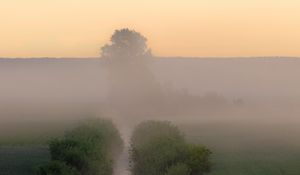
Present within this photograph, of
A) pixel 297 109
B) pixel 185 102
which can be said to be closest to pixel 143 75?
pixel 185 102

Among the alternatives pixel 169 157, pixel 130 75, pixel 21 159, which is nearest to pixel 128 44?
pixel 130 75

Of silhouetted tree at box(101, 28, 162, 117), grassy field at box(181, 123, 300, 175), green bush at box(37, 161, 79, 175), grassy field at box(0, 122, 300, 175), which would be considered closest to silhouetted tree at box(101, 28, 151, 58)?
silhouetted tree at box(101, 28, 162, 117)

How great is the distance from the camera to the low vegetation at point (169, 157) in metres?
43.1

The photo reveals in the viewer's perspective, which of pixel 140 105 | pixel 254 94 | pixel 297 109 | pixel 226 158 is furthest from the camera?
pixel 254 94

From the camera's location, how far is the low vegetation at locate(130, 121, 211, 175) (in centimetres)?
4312

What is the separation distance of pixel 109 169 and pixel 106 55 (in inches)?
3198

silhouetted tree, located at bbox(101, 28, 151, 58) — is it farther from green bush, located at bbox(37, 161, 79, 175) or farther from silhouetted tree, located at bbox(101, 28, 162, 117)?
green bush, located at bbox(37, 161, 79, 175)

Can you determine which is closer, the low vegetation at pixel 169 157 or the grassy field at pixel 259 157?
the low vegetation at pixel 169 157

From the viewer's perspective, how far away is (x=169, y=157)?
46281 mm

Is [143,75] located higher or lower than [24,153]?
higher

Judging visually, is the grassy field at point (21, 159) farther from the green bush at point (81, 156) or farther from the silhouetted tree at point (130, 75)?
the silhouetted tree at point (130, 75)

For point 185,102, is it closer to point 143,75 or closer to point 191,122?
point 143,75

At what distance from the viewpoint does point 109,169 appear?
52375 millimetres

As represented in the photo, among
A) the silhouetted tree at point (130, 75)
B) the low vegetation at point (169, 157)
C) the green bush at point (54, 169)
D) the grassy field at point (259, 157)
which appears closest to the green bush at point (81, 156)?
the low vegetation at point (169, 157)
